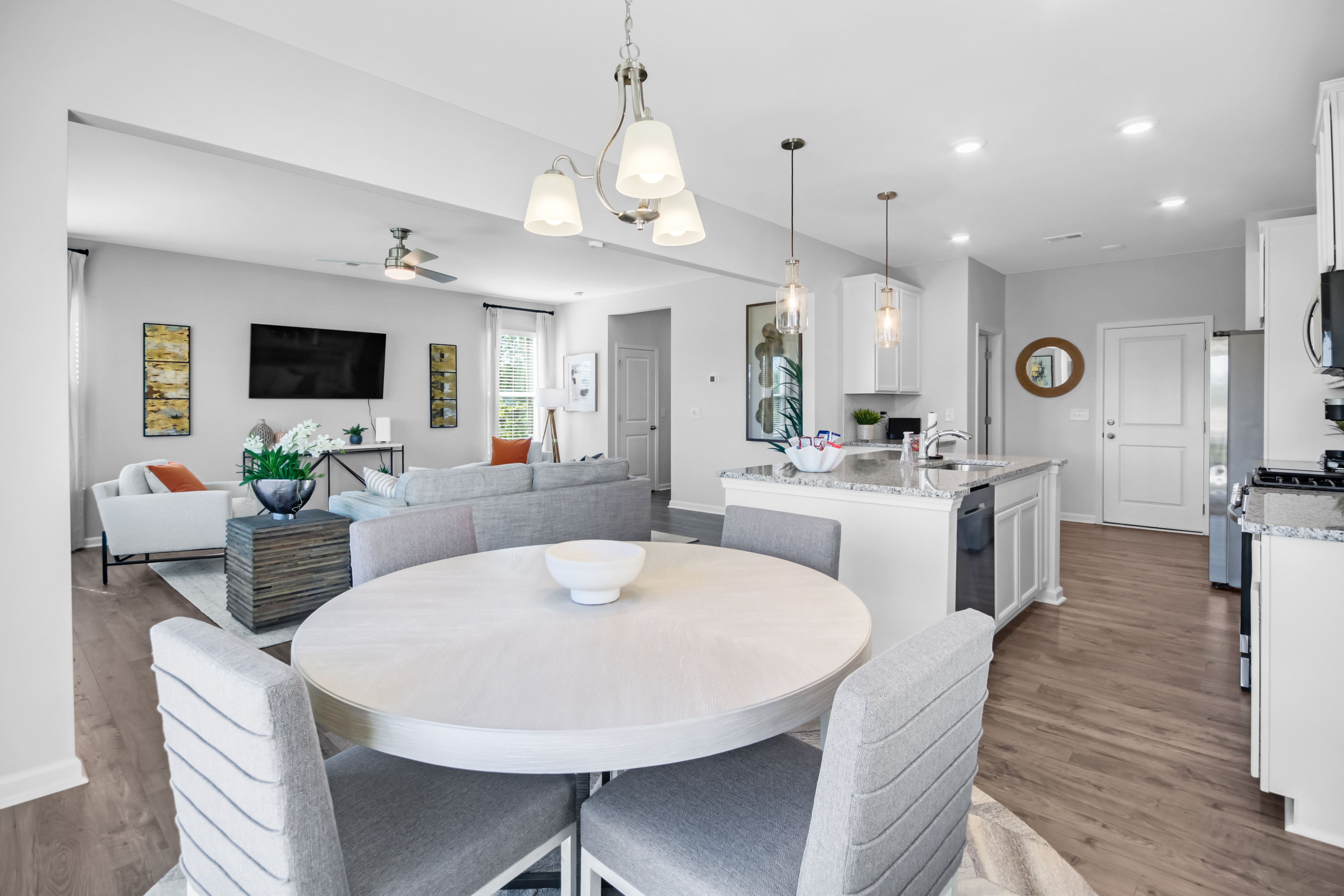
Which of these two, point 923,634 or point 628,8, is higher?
point 628,8

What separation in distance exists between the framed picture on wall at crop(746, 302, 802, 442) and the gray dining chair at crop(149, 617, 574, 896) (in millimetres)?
4855

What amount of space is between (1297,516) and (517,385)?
294 inches

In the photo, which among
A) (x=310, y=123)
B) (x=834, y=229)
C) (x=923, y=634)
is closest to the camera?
(x=923, y=634)

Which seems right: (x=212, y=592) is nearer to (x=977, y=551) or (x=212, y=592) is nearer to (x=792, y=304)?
(x=792, y=304)

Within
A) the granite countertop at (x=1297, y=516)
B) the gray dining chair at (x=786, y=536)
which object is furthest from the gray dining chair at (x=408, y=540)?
the granite countertop at (x=1297, y=516)

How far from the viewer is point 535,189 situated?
188 centimetres

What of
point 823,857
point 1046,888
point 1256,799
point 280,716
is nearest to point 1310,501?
point 1256,799

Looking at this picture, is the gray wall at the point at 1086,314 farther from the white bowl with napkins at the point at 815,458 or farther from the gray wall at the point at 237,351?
the gray wall at the point at 237,351

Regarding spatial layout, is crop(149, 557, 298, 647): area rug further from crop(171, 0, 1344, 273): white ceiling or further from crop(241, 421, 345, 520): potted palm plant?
crop(171, 0, 1344, 273): white ceiling

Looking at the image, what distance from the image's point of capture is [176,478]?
4.50 metres

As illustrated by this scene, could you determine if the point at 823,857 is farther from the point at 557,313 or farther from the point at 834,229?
the point at 557,313

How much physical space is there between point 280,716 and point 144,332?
6253 mm

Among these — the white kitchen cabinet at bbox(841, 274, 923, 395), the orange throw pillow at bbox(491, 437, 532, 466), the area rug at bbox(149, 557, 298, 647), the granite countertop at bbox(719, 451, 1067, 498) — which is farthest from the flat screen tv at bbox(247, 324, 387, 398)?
the granite countertop at bbox(719, 451, 1067, 498)

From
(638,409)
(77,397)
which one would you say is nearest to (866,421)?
(638,409)
